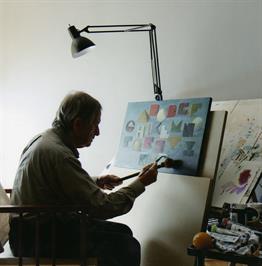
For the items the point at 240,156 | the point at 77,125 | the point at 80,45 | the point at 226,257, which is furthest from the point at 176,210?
the point at 80,45

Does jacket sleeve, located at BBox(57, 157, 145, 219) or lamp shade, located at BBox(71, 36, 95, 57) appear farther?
lamp shade, located at BBox(71, 36, 95, 57)

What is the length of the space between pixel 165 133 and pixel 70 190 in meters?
0.77

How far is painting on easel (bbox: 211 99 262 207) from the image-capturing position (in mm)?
2162

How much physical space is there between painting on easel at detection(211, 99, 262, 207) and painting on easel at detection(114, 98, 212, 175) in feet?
0.83

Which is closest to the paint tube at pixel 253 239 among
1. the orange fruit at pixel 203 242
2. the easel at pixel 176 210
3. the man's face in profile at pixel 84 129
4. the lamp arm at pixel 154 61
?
the orange fruit at pixel 203 242

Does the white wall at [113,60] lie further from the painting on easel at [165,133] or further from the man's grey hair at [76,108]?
the man's grey hair at [76,108]

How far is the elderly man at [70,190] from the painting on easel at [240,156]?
0.53 meters

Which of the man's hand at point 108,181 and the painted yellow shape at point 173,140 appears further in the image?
the man's hand at point 108,181

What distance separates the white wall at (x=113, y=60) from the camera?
2.68 m

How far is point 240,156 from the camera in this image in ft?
7.44

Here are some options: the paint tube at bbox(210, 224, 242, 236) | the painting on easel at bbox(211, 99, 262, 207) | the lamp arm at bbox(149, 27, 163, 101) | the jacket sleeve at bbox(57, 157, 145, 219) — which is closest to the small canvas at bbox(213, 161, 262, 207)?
the painting on easel at bbox(211, 99, 262, 207)

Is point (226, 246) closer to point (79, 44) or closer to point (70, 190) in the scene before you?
point (70, 190)

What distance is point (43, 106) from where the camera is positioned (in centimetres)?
353

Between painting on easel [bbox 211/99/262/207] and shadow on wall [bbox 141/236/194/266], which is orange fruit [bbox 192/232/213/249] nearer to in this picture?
shadow on wall [bbox 141/236/194/266]
